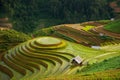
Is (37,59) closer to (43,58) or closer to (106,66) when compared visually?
(43,58)

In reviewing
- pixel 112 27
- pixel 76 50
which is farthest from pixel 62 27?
pixel 76 50

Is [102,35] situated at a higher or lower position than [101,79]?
lower

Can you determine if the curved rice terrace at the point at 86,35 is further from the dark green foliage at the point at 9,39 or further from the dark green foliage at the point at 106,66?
the dark green foliage at the point at 106,66

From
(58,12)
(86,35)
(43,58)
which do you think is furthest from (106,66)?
(58,12)

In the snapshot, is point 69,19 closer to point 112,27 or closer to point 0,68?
point 112,27

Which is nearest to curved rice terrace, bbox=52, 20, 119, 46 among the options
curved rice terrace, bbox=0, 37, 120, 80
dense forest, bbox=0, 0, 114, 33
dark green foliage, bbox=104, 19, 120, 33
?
dark green foliage, bbox=104, 19, 120, 33

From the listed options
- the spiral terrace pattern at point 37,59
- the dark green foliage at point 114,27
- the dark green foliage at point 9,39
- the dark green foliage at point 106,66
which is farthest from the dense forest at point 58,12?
the dark green foliage at point 106,66
